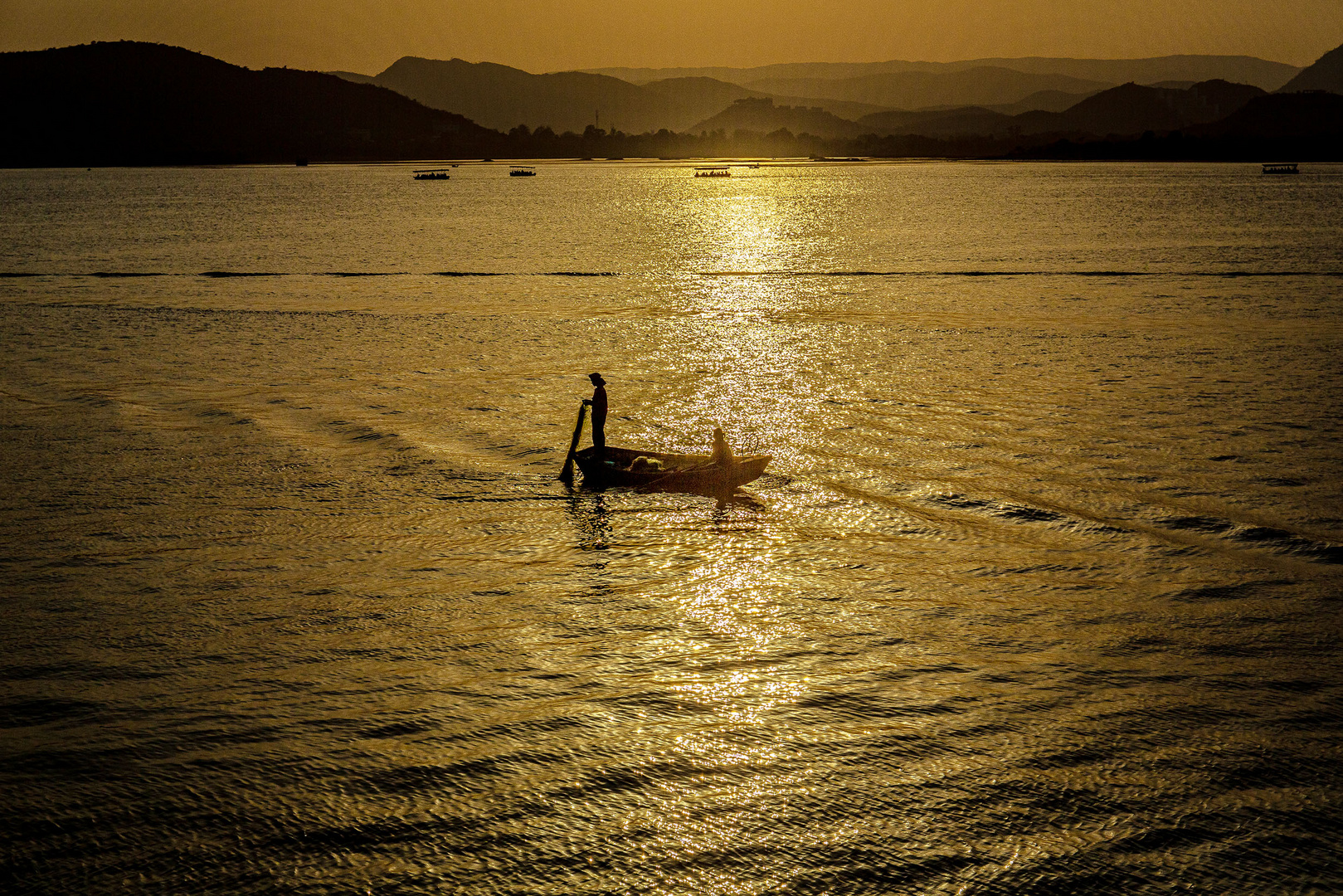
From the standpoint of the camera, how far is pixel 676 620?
1678cm

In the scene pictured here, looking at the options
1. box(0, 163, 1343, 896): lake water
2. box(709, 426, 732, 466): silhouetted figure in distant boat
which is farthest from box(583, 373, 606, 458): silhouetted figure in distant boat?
box(709, 426, 732, 466): silhouetted figure in distant boat

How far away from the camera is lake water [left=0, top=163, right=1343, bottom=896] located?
11117 mm

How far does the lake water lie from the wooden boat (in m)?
0.46

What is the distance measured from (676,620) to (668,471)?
7391mm

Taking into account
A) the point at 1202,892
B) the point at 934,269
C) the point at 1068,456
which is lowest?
the point at 1202,892

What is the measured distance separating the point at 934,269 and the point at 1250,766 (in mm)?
60802

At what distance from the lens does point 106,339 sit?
43.8m

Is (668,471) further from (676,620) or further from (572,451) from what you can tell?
A: (676,620)

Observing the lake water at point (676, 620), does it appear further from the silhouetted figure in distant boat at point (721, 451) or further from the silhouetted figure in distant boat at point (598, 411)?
the silhouetted figure in distant boat at point (598, 411)

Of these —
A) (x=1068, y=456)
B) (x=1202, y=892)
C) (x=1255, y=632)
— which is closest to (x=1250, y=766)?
(x=1202, y=892)

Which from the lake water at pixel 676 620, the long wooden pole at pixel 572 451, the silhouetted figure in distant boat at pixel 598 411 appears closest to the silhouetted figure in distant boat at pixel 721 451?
the lake water at pixel 676 620

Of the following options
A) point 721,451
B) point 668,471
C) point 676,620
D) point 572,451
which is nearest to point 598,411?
point 572,451

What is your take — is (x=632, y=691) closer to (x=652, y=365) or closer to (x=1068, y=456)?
(x=1068, y=456)

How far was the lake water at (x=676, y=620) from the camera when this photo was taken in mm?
11117
